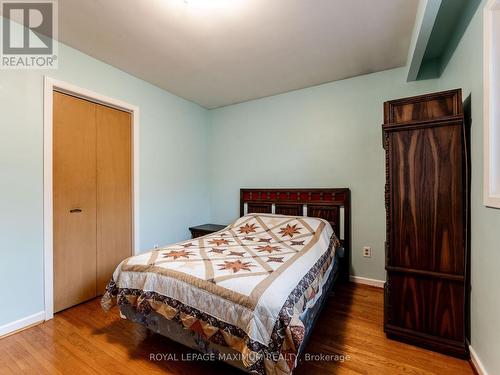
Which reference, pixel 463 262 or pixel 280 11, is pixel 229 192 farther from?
pixel 463 262

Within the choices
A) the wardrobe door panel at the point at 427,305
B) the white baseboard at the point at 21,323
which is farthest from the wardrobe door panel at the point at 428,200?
the white baseboard at the point at 21,323

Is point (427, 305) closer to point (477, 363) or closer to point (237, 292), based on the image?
point (477, 363)

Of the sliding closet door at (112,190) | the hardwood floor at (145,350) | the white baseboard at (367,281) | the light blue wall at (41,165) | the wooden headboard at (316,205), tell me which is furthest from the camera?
the wooden headboard at (316,205)

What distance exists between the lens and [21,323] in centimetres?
194

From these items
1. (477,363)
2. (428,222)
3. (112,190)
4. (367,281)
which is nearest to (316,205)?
(367,281)

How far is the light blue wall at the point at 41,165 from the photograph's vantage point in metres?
1.89

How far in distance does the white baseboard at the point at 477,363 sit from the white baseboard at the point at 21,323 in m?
3.18

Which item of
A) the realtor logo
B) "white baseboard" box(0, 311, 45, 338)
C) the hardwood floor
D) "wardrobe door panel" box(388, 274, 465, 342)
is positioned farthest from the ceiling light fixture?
"white baseboard" box(0, 311, 45, 338)

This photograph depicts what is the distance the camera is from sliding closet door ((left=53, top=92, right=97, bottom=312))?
2203 millimetres

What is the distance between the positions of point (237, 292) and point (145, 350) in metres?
0.95

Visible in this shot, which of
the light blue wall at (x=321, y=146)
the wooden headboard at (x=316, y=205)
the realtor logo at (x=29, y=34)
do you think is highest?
the realtor logo at (x=29, y=34)

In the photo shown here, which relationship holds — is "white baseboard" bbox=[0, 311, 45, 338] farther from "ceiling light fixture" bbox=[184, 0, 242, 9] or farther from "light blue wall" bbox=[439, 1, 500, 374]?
"light blue wall" bbox=[439, 1, 500, 374]

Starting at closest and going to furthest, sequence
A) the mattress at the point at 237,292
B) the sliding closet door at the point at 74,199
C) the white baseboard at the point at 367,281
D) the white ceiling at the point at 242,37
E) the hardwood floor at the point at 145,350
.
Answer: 1. the mattress at the point at 237,292
2. the hardwood floor at the point at 145,350
3. the white ceiling at the point at 242,37
4. the sliding closet door at the point at 74,199
5. the white baseboard at the point at 367,281

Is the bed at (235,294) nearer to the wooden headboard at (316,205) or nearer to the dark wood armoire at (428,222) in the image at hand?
the wooden headboard at (316,205)
